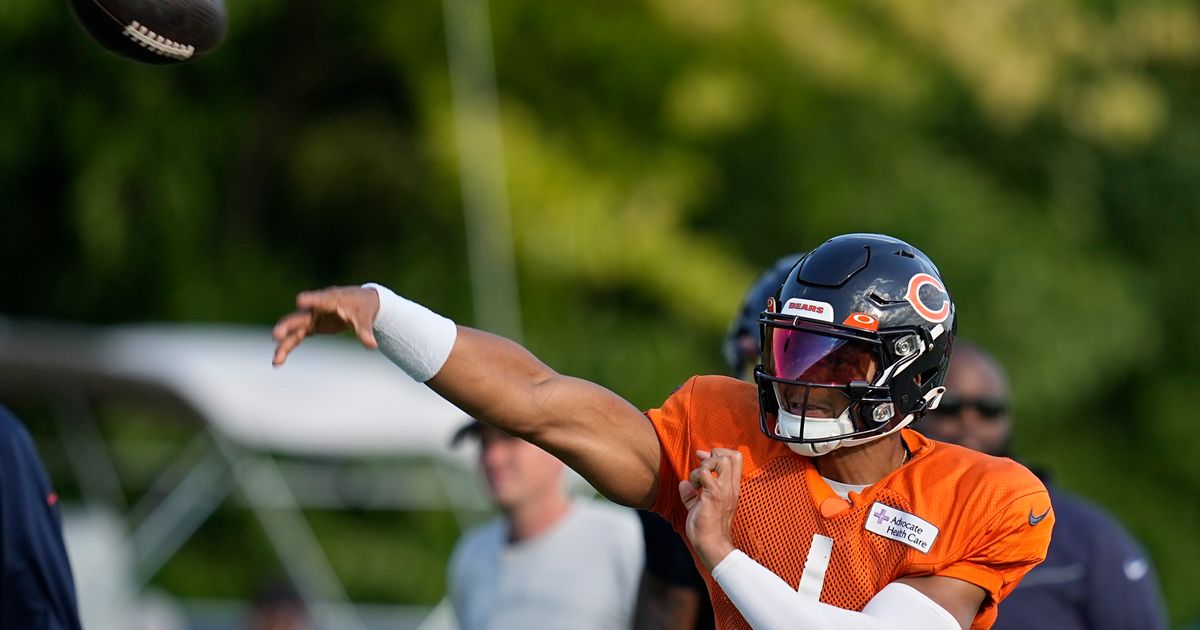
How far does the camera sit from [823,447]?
3246 mm

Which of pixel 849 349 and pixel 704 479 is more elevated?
pixel 849 349

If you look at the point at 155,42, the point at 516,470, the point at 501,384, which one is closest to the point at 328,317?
the point at 501,384

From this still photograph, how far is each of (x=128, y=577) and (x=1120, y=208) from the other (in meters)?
10.6

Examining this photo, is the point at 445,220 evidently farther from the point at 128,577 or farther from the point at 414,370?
the point at 414,370

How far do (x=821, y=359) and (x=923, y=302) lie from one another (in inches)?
10.4

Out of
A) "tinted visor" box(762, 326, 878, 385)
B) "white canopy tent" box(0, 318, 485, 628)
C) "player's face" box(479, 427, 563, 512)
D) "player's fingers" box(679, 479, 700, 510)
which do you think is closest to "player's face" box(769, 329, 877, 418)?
"tinted visor" box(762, 326, 878, 385)

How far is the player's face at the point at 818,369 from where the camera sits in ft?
10.7

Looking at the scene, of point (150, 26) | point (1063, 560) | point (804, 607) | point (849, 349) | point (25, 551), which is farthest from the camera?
point (1063, 560)

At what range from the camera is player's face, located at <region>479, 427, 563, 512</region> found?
5.12 meters

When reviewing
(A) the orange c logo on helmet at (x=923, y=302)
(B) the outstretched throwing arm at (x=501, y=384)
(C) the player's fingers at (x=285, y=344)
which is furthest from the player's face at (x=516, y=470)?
(C) the player's fingers at (x=285, y=344)

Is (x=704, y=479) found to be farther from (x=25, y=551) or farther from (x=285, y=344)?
(x=25, y=551)

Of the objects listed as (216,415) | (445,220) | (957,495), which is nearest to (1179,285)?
(445,220)

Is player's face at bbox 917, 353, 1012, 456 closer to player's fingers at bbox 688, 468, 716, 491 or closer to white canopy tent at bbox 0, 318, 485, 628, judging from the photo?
player's fingers at bbox 688, 468, 716, 491

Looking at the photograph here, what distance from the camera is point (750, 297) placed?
15.5 ft
